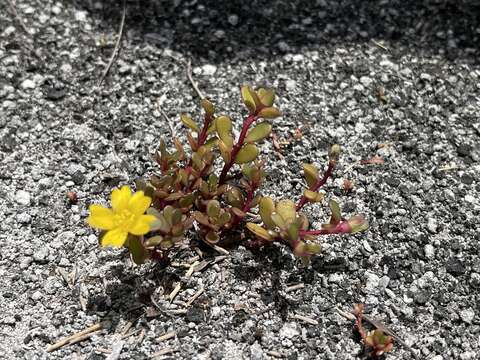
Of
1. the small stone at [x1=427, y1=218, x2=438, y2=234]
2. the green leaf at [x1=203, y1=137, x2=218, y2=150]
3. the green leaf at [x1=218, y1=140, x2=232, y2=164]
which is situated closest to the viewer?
the green leaf at [x1=218, y1=140, x2=232, y2=164]

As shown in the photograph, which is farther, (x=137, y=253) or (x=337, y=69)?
(x=337, y=69)

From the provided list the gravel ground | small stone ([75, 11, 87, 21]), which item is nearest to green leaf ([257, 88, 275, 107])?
the gravel ground

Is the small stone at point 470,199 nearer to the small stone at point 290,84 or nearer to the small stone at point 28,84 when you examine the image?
the small stone at point 290,84

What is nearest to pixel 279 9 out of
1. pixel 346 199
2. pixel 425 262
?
pixel 346 199

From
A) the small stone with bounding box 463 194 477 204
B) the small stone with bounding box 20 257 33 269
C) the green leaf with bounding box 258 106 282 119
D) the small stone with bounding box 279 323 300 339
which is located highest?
the green leaf with bounding box 258 106 282 119

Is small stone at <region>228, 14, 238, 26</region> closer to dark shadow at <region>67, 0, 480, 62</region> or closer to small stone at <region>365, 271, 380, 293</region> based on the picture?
dark shadow at <region>67, 0, 480, 62</region>

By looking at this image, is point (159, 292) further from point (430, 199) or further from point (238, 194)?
point (430, 199)

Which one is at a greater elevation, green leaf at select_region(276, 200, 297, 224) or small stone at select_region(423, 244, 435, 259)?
green leaf at select_region(276, 200, 297, 224)
